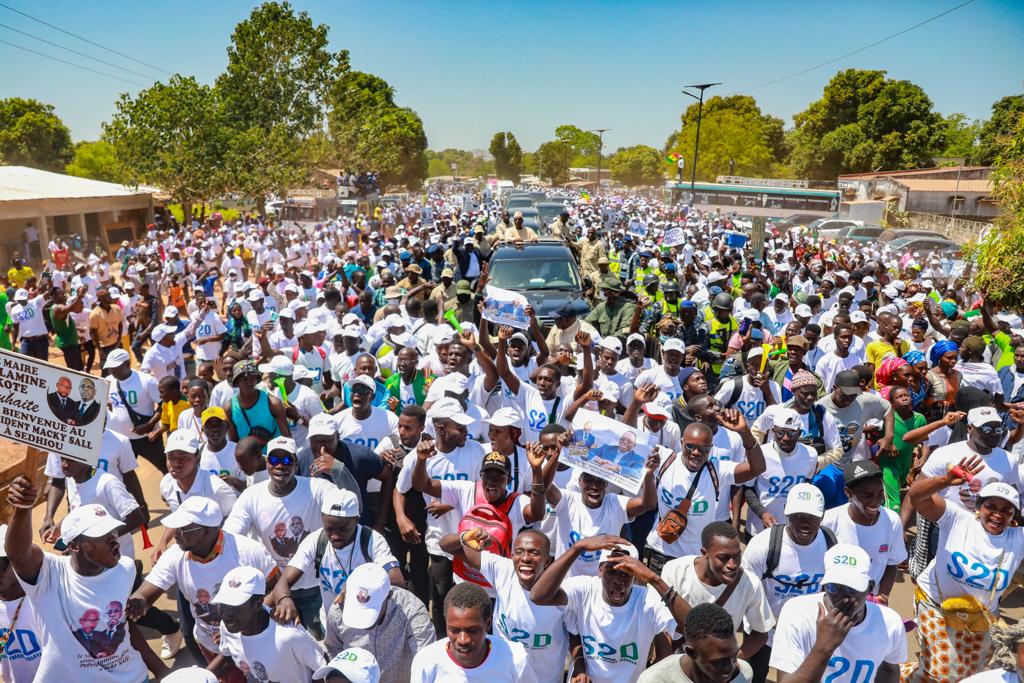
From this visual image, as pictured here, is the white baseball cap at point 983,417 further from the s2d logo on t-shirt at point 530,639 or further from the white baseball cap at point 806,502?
the s2d logo on t-shirt at point 530,639

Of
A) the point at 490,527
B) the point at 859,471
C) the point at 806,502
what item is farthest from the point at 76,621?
the point at 859,471

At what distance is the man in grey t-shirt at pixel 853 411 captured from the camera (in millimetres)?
5492

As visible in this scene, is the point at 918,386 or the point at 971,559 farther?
the point at 918,386

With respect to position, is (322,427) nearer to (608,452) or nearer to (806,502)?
(608,452)

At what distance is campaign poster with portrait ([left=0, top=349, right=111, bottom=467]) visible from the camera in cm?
370

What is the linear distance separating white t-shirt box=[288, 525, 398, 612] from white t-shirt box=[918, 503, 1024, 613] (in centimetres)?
296

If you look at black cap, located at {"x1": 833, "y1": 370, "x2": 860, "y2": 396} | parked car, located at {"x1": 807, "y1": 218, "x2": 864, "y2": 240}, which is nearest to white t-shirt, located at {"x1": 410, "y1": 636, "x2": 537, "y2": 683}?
black cap, located at {"x1": 833, "y1": 370, "x2": 860, "y2": 396}

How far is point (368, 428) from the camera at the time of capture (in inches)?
208

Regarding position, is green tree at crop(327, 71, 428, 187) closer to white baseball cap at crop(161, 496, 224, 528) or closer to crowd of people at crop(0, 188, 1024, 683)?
crowd of people at crop(0, 188, 1024, 683)

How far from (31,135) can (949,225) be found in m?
72.4

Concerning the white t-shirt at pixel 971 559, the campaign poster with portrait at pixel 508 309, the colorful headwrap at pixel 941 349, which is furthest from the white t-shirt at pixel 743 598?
the colorful headwrap at pixel 941 349

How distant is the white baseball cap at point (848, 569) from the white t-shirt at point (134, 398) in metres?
5.54

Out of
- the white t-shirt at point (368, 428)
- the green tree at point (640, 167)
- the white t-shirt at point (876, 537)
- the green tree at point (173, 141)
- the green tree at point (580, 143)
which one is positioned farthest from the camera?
the green tree at point (580, 143)

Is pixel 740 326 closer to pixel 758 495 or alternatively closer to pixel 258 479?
pixel 758 495
